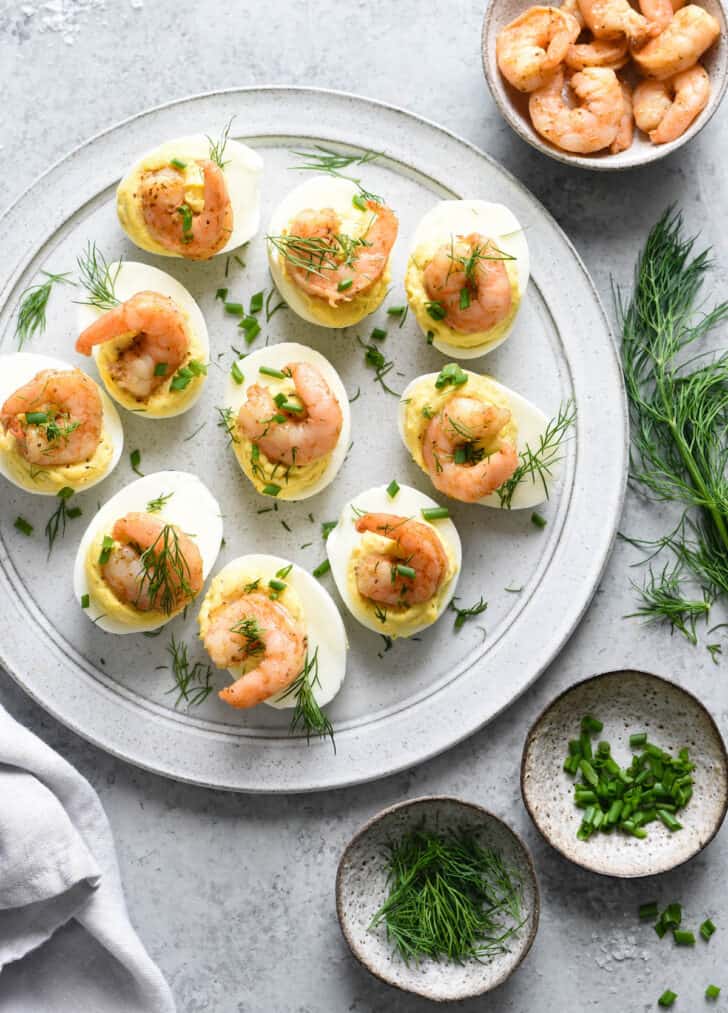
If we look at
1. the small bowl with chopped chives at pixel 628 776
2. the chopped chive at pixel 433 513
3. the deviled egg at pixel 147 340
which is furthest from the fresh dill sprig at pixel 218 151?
the small bowl with chopped chives at pixel 628 776

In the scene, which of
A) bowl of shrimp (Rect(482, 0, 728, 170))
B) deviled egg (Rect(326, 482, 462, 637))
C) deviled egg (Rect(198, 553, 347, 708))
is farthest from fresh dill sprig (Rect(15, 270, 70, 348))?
bowl of shrimp (Rect(482, 0, 728, 170))

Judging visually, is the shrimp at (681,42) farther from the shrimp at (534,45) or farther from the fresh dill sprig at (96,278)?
the fresh dill sprig at (96,278)

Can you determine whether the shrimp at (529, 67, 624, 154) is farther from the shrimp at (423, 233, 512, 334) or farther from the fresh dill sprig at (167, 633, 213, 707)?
the fresh dill sprig at (167, 633, 213, 707)

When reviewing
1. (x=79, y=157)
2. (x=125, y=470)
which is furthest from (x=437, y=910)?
(x=79, y=157)

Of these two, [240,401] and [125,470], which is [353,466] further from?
[125,470]

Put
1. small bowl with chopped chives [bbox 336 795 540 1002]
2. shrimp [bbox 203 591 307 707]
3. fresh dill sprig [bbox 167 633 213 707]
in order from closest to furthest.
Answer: shrimp [bbox 203 591 307 707] < small bowl with chopped chives [bbox 336 795 540 1002] < fresh dill sprig [bbox 167 633 213 707]

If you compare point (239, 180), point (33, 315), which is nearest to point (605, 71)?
point (239, 180)
